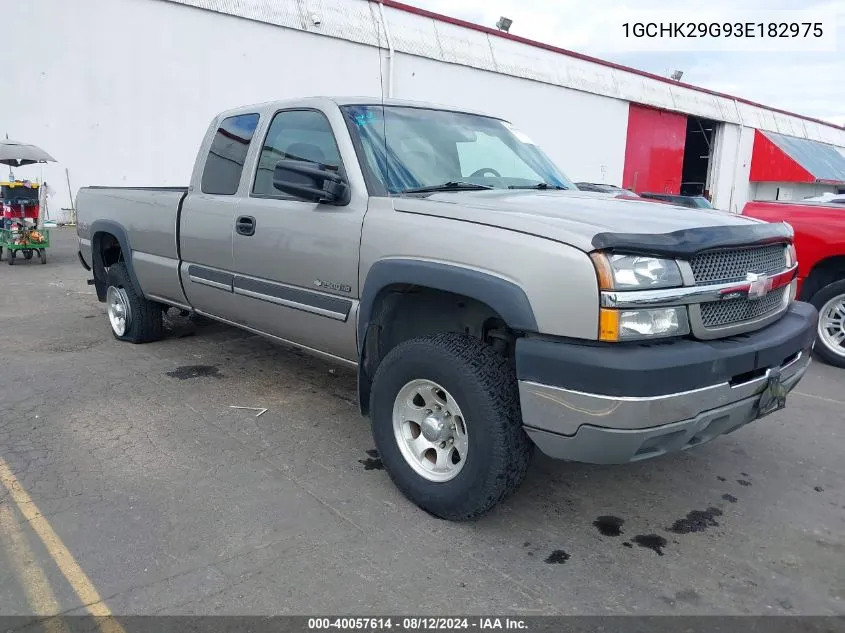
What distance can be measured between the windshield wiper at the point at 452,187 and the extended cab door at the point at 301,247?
30 cm

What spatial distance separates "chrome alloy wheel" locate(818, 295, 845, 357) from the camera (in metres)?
6.06

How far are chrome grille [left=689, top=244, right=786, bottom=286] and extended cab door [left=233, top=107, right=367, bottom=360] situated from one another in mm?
1661

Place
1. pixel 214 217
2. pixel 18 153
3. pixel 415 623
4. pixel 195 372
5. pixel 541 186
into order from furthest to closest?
pixel 18 153 < pixel 195 372 < pixel 214 217 < pixel 541 186 < pixel 415 623

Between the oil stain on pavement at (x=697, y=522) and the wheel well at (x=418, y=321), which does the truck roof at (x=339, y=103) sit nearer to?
the wheel well at (x=418, y=321)

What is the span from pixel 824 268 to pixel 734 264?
4.03m

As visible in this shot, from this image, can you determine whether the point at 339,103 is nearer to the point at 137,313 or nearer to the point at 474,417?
the point at 474,417

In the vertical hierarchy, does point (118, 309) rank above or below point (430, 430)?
below

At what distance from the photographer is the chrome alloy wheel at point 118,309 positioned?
239 inches

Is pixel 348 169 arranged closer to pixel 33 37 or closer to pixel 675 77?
pixel 33 37

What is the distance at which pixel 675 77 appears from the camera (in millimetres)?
31234

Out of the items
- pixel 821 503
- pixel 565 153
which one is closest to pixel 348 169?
pixel 821 503

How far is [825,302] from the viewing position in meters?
6.06

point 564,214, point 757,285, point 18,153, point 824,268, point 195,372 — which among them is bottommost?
point 195,372

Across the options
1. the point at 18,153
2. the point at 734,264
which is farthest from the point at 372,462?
the point at 18,153
